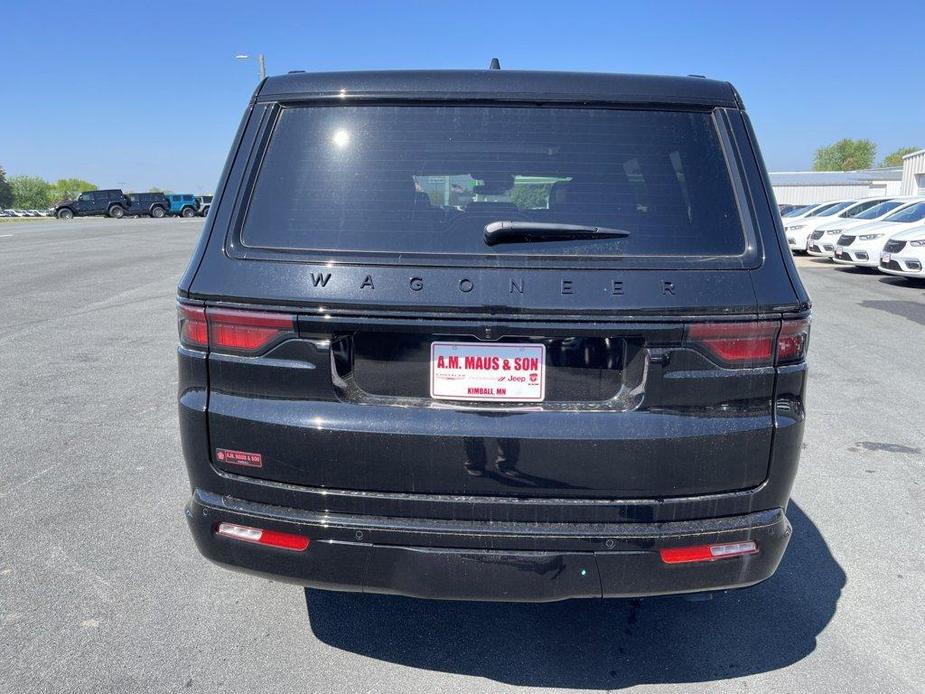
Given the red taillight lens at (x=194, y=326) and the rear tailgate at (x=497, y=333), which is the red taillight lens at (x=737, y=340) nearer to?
the rear tailgate at (x=497, y=333)

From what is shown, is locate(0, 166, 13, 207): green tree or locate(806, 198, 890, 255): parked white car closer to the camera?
locate(806, 198, 890, 255): parked white car

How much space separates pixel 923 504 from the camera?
4.20 metres

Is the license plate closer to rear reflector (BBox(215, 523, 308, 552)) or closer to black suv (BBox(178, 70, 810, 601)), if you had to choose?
black suv (BBox(178, 70, 810, 601))

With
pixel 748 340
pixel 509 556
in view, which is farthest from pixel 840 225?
pixel 509 556

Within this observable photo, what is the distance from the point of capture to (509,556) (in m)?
2.30

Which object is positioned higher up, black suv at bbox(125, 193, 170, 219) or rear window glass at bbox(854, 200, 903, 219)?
rear window glass at bbox(854, 200, 903, 219)

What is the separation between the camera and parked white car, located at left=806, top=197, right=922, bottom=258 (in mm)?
19172

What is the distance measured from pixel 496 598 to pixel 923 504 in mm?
3071

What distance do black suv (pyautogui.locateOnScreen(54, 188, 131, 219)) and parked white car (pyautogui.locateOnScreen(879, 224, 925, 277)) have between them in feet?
168

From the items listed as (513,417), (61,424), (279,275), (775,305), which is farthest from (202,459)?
(61,424)

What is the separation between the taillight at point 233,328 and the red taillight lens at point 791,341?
1.50m

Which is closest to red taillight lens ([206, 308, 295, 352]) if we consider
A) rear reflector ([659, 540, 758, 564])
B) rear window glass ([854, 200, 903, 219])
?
rear reflector ([659, 540, 758, 564])

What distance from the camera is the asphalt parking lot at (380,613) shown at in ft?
8.84

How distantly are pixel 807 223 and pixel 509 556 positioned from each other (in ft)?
75.4
